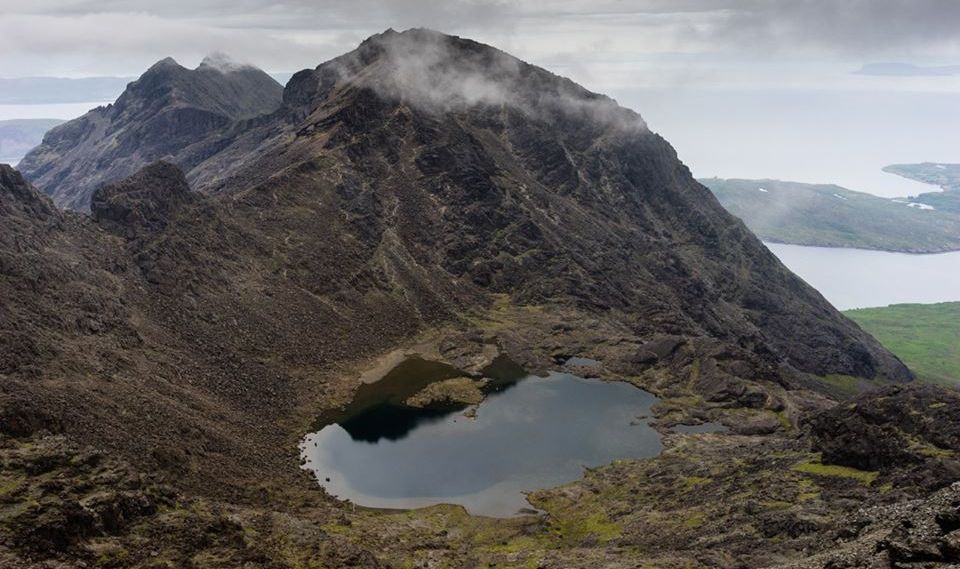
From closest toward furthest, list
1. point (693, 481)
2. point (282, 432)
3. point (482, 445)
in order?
point (693, 481), point (282, 432), point (482, 445)

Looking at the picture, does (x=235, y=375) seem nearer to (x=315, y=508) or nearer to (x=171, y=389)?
(x=171, y=389)

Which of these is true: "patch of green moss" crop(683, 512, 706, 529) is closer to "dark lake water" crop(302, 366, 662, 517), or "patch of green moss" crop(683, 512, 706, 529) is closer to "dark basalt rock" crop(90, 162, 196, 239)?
"dark lake water" crop(302, 366, 662, 517)

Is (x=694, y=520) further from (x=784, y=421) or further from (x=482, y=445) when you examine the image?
(x=784, y=421)

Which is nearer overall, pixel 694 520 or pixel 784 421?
pixel 694 520

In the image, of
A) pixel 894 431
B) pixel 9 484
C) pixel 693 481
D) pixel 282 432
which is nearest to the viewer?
pixel 9 484

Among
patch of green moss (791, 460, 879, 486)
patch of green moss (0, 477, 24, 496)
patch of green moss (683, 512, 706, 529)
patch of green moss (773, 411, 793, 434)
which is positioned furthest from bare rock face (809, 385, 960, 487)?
patch of green moss (0, 477, 24, 496)

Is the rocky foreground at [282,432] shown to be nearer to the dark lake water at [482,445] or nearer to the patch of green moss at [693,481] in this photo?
the patch of green moss at [693,481]

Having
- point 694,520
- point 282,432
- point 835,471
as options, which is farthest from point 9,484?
point 835,471

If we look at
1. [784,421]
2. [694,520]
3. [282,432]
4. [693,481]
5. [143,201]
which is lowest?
[694,520]
